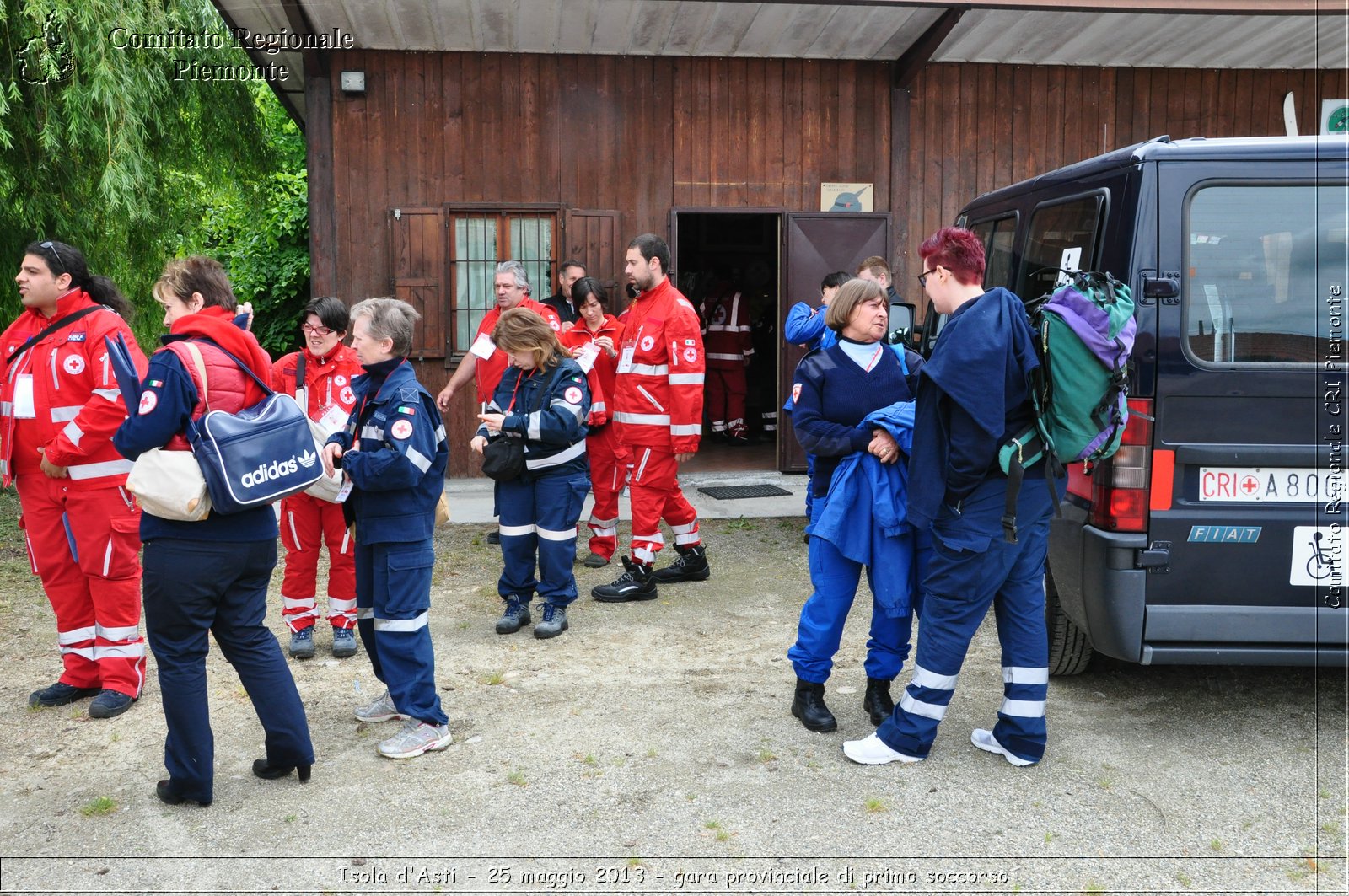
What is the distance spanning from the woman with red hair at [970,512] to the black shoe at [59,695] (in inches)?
127

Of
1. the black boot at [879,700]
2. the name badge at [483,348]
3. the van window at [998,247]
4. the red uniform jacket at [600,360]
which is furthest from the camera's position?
the name badge at [483,348]

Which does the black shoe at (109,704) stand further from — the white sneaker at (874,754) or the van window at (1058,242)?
the van window at (1058,242)

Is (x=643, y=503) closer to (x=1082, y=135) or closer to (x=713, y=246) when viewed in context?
(x=1082, y=135)

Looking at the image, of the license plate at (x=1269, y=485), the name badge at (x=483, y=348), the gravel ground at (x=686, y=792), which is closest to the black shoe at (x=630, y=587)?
the gravel ground at (x=686, y=792)

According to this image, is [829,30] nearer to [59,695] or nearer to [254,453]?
[254,453]

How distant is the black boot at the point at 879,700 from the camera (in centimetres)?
430

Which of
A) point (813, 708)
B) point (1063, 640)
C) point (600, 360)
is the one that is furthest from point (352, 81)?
point (1063, 640)

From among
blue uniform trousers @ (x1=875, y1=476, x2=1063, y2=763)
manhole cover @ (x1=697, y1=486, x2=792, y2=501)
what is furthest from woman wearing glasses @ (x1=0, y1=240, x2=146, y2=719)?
manhole cover @ (x1=697, y1=486, x2=792, y2=501)

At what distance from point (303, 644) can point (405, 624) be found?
1.44 meters

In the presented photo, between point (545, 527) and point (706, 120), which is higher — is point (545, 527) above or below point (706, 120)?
below

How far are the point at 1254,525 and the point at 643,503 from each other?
323 cm

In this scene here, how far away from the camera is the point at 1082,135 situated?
9.79 metres

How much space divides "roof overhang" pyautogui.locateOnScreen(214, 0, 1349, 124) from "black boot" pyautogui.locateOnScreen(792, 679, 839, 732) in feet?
17.6

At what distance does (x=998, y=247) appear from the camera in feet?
18.0
